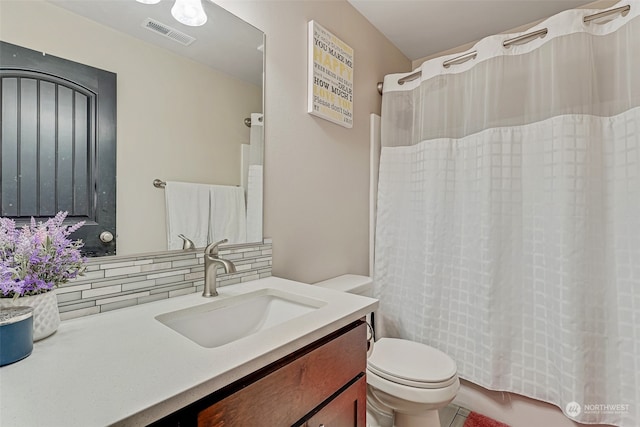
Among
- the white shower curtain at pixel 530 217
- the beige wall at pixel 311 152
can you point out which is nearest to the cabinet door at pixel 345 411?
the beige wall at pixel 311 152

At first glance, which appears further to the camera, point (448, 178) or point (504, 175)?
point (448, 178)

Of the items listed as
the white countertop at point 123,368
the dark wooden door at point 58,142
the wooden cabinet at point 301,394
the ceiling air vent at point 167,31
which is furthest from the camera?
the ceiling air vent at point 167,31

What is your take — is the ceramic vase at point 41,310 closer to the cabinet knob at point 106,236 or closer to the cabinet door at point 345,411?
the cabinet knob at point 106,236

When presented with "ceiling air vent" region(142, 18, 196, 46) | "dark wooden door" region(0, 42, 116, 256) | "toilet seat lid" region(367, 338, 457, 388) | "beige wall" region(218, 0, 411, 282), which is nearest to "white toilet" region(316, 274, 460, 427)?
"toilet seat lid" region(367, 338, 457, 388)

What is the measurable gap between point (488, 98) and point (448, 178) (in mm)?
450

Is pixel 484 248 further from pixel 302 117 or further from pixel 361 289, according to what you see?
pixel 302 117

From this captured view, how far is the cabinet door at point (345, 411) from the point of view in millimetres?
794

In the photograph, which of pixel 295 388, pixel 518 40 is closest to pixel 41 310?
pixel 295 388

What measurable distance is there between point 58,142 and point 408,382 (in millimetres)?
1470

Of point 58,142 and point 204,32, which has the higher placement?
point 204,32

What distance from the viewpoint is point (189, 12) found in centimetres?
108

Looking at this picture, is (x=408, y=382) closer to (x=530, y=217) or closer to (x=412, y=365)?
(x=412, y=365)

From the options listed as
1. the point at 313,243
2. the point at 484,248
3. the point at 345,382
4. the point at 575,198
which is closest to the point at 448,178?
the point at 484,248

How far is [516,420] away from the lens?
159cm
